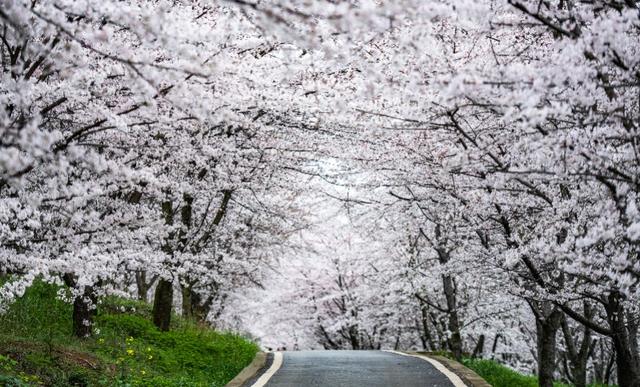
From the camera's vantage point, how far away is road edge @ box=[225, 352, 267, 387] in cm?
957

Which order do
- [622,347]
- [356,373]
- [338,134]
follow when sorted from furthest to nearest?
[338,134] → [356,373] → [622,347]

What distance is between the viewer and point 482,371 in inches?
490

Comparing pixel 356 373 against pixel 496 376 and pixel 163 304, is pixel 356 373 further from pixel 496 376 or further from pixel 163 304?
pixel 163 304

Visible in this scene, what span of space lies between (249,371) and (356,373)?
1.84 m

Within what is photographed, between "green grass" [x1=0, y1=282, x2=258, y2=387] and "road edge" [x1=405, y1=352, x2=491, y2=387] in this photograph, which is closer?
"green grass" [x1=0, y1=282, x2=258, y2=387]

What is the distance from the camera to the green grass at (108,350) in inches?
331

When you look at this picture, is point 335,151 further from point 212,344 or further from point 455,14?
point 455,14

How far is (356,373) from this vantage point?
11031 mm

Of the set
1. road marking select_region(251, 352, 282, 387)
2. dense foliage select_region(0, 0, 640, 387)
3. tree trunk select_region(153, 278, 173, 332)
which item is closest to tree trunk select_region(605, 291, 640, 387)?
dense foliage select_region(0, 0, 640, 387)

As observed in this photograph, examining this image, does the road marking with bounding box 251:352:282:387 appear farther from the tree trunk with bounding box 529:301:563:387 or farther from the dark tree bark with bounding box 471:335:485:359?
the dark tree bark with bounding box 471:335:485:359

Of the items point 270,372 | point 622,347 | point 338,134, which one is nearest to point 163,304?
point 270,372

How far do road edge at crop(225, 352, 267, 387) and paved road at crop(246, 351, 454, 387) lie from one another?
174 millimetres

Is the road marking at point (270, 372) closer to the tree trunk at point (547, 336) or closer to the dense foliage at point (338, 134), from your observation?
the dense foliage at point (338, 134)

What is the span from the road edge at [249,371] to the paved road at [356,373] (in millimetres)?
174
